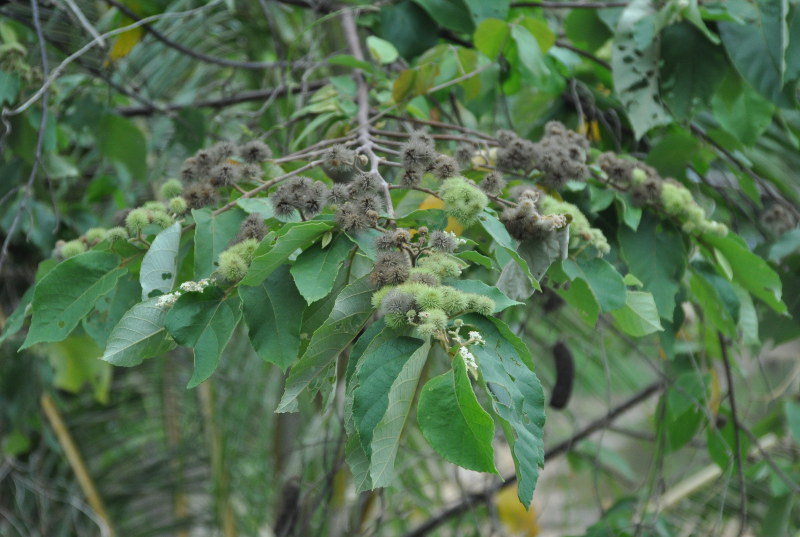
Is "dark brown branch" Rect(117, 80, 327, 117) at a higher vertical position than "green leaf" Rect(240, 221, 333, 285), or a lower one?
lower

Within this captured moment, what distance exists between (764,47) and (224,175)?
109cm

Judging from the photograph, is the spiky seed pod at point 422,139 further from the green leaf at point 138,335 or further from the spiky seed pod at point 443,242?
the green leaf at point 138,335

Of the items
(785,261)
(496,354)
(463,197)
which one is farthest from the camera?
(785,261)

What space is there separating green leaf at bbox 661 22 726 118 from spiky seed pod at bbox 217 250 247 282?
105 cm

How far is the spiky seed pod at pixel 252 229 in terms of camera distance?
993mm

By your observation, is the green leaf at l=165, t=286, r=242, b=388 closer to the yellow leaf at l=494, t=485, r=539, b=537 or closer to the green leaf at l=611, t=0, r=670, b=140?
the green leaf at l=611, t=0, r=670, b=140

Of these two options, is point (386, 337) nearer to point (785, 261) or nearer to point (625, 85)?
point (625, 85)

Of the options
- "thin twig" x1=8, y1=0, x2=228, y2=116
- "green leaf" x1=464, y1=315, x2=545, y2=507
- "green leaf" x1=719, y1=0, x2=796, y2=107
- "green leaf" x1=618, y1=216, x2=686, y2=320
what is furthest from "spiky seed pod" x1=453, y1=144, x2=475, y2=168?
"thin twig" x1=8, y1=0, x2=228, y2=116

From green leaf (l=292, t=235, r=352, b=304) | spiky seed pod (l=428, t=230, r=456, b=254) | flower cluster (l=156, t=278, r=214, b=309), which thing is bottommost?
flower cluster (l=156, t=278, r=214, b=309)

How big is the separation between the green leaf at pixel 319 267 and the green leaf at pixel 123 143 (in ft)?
4.38

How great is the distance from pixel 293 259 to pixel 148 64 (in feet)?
7.09

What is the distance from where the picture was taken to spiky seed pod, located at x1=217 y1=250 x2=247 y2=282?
37.0 inches

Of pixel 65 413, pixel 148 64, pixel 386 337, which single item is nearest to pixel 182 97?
pixel 148 64

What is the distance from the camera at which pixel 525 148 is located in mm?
1293
